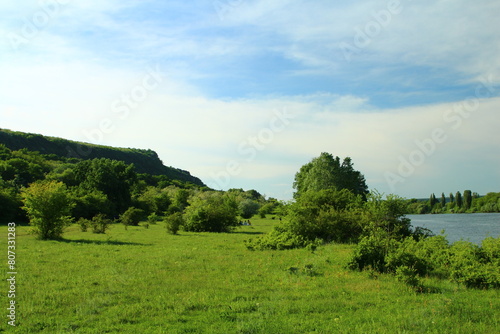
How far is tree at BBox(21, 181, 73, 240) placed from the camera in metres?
28.4

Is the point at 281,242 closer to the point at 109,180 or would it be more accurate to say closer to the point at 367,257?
the point at 367,257

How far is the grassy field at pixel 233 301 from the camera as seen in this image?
8.59 metres

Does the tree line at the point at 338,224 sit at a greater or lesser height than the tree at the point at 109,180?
lesser

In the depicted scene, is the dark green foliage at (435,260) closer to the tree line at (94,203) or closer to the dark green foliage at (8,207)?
the tree line at (94,203)

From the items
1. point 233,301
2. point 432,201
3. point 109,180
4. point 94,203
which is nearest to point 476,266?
point 233,301

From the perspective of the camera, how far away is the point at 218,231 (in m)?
45.4

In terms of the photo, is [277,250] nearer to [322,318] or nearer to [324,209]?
[324,209]

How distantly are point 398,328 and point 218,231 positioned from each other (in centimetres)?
3802

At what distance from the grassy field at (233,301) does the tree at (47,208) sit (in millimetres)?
12191

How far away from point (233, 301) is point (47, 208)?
76.5 ft

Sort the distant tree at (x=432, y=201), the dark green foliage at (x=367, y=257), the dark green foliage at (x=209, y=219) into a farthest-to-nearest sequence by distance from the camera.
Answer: the distant tree at (x=432, y=201) → the dark green foliage at (x=209, y=219) → the dark green foliage at (x=367, y=257)

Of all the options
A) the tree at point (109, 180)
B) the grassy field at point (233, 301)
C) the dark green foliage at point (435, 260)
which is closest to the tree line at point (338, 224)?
the dark green foliage at point (435, 260)

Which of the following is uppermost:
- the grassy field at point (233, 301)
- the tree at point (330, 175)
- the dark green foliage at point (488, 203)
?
the tree at point (330, 175)

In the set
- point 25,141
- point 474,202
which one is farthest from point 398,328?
point 25,141
